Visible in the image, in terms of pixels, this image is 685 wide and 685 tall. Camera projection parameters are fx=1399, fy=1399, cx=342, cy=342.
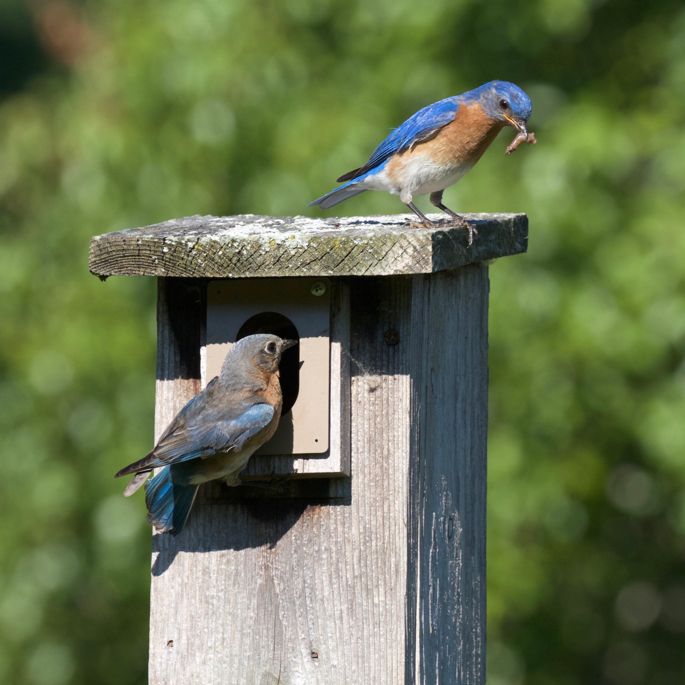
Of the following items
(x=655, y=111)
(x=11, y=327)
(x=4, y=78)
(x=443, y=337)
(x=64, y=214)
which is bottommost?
(x=443, y=337)

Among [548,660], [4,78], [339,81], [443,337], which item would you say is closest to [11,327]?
[339,81]

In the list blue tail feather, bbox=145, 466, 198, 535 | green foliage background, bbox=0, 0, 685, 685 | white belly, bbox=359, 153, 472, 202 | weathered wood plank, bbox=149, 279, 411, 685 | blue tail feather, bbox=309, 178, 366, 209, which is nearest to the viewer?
weathered wood plank, bbox=149, 279, 411, 685

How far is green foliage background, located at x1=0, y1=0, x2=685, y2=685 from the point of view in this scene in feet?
19.8

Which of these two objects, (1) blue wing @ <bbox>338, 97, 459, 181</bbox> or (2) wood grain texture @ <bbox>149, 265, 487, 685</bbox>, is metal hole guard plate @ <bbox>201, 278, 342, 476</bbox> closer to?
(2) wood grain texture @ <bbox>149, 265, 487, 685</bbox>

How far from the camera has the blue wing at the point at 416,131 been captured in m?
4.15

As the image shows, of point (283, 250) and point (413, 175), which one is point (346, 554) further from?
point (413, 175)

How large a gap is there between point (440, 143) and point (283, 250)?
1.36 meters

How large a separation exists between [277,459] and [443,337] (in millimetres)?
497

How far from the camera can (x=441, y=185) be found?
165 inches

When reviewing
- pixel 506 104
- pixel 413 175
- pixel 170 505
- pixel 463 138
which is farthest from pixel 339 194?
pixel 170 505

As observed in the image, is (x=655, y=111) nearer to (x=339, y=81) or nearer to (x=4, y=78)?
(x=339, y=81)

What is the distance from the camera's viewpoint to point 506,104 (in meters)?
4.21

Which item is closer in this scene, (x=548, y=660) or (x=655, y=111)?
(x=655, y=111)

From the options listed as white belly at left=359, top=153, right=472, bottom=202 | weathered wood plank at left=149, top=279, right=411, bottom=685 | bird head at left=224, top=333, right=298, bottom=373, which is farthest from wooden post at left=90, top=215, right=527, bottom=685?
white belly at left=359, top=153, right=472, bottom=202
